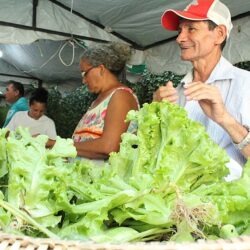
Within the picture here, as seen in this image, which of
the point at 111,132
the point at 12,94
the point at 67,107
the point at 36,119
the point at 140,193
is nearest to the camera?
the point at 140,193

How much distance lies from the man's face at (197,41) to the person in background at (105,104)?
0.49 meters

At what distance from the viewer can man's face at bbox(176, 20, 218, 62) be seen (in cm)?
200

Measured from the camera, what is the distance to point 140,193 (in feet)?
3.28

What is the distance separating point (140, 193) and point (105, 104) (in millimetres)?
1556

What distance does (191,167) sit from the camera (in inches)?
44.6

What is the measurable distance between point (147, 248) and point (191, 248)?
8cm

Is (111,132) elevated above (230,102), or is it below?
below

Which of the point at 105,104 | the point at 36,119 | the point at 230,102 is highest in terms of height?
the point at 230,102

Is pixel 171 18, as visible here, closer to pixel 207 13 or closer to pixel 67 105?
pixel 207 13

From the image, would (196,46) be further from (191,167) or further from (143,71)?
(143,71)

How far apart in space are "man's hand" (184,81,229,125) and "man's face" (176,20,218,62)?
381 mm

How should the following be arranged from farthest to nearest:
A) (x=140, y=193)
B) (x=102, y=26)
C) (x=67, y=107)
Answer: (x=67, y=107) < (x=102, y=26) < (x=140, y=193)

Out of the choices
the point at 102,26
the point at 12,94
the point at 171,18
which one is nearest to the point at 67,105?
the point at 12,94

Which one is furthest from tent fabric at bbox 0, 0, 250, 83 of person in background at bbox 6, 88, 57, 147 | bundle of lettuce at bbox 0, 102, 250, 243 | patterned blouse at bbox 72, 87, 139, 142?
bundle of lettuce at bbox 0, 102, 250, 243
